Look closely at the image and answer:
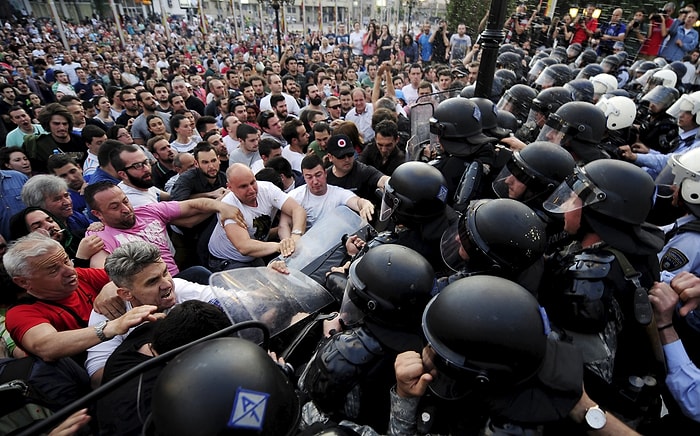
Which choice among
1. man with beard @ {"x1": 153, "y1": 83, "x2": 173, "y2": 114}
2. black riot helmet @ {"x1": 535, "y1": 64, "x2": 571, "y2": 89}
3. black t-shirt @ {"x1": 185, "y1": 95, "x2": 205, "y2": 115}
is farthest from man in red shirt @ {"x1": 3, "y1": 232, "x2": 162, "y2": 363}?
black riot helmet @ {"x1": 535, "y1": 64, "x2": 571, "y2": 89}

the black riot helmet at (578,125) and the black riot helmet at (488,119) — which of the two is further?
the black riot helmet at (488,119)

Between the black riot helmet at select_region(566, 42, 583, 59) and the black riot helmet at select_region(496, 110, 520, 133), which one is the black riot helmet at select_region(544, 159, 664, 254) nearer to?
the black riot helmet at select_region(496, 110, 520, 133)

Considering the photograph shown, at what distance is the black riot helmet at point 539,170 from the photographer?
2.67 m

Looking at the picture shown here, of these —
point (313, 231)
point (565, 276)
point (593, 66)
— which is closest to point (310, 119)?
point (313, 231)

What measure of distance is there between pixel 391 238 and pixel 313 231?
2.86 ft

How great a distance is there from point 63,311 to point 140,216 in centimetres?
118

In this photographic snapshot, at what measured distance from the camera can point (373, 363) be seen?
65.7 inches

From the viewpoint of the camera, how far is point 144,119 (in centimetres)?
668

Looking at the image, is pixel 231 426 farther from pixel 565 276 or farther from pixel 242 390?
pixel 565 276

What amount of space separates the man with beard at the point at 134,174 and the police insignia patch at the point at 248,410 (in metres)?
3.18

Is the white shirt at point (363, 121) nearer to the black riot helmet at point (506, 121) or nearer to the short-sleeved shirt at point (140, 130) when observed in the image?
the black riot helmet at point (506, 121)

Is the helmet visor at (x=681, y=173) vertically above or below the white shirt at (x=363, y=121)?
above

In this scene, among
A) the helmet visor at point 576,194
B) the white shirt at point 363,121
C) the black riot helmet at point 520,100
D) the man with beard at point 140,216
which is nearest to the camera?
the helmet visor at point 576,194

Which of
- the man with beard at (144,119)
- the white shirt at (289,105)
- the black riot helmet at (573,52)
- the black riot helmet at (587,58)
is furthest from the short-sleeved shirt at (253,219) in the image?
the black riot helmet at (573,52)
